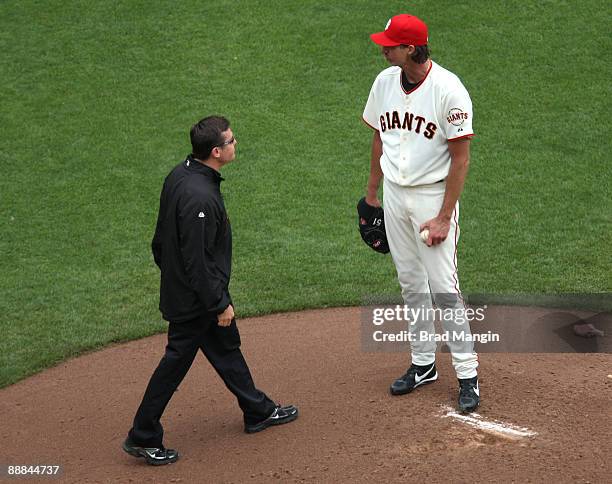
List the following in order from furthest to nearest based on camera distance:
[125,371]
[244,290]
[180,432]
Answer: [244,290] < [125,371] < [180,432]

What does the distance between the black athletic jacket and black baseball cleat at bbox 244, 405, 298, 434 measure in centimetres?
68

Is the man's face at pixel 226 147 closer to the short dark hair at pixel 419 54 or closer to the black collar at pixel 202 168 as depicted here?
the black collar at pixel 202 168

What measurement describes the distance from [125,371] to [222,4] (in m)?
7.20

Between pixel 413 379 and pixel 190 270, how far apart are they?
148 centimetres

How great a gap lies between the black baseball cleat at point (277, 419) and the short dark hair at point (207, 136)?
4.61 ft

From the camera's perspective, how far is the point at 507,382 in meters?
5.47

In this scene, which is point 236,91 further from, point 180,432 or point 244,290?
point 180,432

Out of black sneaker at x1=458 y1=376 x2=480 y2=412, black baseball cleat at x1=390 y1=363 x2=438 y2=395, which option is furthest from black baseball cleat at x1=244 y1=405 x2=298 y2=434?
black sneaker at x1=458 y1=376 x2=480 y2=412

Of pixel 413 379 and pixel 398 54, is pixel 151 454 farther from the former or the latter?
pixel 398 54

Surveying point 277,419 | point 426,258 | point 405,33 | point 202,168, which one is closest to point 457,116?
point 405,33

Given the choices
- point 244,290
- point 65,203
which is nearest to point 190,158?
point 244,290

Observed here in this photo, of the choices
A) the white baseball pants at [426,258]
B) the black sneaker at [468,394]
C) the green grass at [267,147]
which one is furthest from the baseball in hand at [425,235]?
the green grass at [267,147]

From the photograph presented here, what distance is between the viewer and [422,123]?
499 cm

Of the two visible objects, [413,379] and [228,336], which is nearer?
[228,336]
